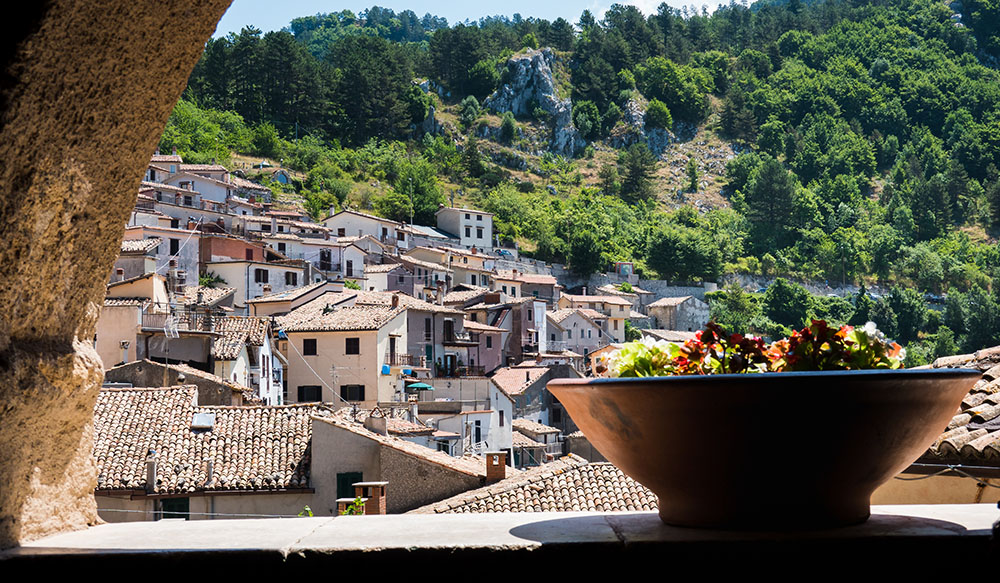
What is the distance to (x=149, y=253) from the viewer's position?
31969 mm

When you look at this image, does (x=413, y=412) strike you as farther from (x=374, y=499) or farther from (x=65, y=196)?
(x=65, y=196)

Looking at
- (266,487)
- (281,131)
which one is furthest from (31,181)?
(281,131)

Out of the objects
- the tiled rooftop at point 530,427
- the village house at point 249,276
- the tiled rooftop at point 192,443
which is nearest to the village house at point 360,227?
the village house at point 249,276

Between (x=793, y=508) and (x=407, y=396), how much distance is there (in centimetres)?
3487

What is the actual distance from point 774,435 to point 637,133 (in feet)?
473

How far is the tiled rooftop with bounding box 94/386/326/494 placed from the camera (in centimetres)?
1555

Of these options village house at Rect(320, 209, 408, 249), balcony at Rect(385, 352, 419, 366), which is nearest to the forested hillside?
village house at Rect(320, 209, 408, 249)

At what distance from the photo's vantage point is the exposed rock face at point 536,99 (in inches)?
5241

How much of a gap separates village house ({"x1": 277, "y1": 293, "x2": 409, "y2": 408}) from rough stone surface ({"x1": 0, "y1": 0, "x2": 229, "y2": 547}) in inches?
1271

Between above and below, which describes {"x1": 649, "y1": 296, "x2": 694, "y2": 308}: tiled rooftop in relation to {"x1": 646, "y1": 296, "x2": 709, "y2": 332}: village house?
above

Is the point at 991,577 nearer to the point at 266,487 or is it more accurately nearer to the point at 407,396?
the point at 266,487

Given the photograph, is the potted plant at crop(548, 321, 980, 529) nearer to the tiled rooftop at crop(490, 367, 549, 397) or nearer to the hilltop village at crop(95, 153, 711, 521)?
the hilltop village at crop(95, 153, 711, 521)

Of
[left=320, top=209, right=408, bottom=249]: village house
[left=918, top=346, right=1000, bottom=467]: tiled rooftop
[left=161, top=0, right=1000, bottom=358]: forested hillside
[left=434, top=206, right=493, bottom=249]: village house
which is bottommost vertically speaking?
[left=918, top=346, right=1000, bottom=467]: tiled rooftop

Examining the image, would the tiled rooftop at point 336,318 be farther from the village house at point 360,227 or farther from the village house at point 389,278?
the village house at point 360,227
